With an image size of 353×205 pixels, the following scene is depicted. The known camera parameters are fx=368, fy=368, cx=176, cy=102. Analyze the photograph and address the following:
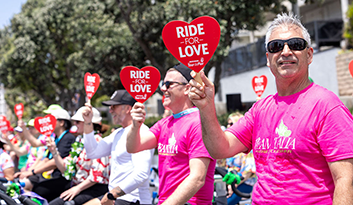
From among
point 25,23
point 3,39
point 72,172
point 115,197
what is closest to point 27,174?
point 72,172

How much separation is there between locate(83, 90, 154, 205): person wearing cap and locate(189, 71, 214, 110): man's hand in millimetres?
1525

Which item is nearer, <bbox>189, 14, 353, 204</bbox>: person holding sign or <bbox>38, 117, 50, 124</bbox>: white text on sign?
<bbox>189, 14, 353, 204</bbox>: person holding sign

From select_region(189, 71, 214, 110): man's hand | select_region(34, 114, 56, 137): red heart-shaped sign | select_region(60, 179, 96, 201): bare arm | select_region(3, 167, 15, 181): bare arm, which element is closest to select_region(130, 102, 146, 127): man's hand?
select_region(189, 71, 214, 110): man's hand

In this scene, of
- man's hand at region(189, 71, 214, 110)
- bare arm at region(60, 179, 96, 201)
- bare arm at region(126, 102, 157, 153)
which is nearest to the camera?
man's hand at region(189, 71, 214, 110)

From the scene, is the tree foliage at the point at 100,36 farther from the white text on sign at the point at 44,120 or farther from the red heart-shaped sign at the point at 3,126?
the white text on sign at the point at 44,120

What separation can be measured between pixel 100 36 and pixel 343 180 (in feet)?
50.6

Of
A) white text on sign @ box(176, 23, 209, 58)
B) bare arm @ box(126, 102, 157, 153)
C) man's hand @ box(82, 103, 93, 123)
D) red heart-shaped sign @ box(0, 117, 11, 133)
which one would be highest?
white text on sign @ box(176, 23, 209, 58)

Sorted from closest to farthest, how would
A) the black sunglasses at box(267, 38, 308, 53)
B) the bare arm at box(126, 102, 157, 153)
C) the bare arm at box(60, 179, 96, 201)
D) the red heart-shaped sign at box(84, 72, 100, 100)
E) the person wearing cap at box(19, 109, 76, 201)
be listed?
the black sunglasses at box(267, 38, 308, 53) < the bare arm at box(126, 102, 157, 153) < the bare arm at box(60, 179, 96, 201) < the red heart-shaped sign at box(84, 72, 100, 100) < the person wearing cap at box(19, 109, 76, 201)

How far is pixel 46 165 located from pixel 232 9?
7749mm

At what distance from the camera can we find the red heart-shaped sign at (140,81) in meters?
3.24

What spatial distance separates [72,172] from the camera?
4.81 metres

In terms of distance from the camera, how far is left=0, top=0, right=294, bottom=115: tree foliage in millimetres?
11656

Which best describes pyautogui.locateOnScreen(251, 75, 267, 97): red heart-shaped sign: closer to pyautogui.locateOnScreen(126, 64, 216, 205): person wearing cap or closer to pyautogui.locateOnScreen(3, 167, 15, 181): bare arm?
pyautogui.locateOnScreen(126, 64, 216, 205): person wearing cap

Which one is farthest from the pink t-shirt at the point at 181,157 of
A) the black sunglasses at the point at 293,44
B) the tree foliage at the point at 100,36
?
the tree foliage at the point at 100,36
